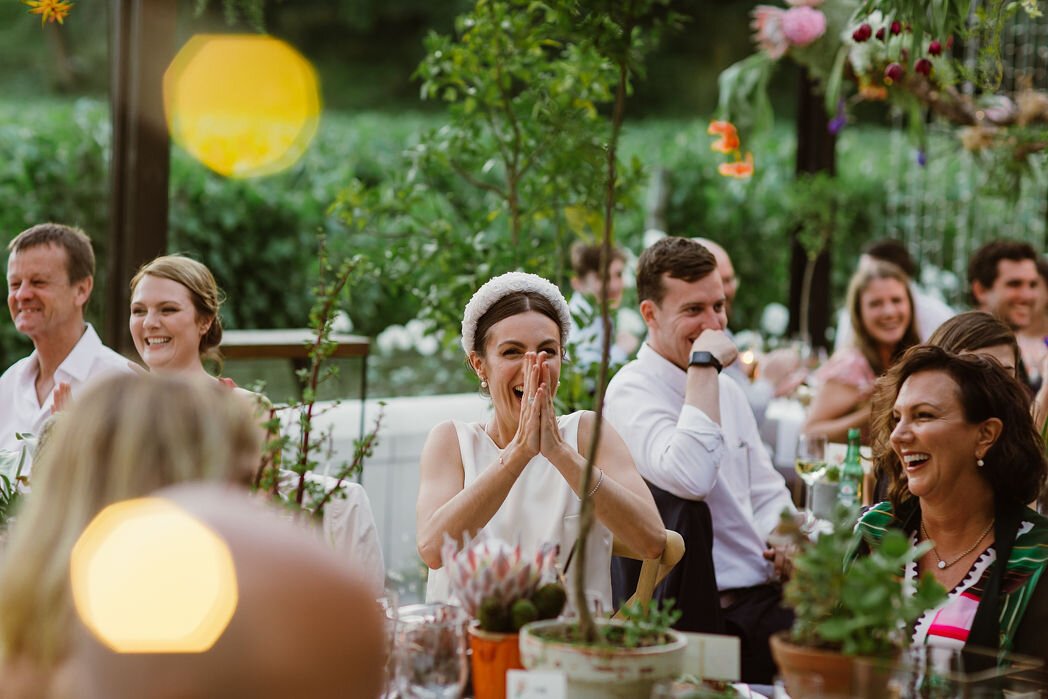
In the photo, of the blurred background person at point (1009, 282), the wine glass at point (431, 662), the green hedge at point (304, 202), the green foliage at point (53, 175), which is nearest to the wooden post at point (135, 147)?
the green hedge at point (304, 202)

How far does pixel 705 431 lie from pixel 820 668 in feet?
5.15

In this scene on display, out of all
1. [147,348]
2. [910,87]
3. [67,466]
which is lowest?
[67,466]

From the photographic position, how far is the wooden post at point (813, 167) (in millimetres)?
6641

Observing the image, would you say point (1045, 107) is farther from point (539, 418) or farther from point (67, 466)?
point (67, 466)

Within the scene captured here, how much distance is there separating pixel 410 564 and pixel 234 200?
9.75ft

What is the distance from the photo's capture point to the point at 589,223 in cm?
416

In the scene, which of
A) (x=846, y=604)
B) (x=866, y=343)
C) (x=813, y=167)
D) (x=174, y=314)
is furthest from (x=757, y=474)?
(x=813, y=167)

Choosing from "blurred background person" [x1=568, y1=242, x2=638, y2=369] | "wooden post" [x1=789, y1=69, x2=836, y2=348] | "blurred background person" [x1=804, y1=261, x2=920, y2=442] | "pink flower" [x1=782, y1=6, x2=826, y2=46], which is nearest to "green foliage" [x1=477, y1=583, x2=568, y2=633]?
"blurred background person" [x1=804, y1=261, x2=920, y2=442]

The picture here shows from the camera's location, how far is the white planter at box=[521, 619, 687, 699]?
153 centimetres

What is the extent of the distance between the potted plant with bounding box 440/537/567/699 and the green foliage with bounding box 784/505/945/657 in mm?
358

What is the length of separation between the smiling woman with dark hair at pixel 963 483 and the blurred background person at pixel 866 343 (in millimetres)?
1951

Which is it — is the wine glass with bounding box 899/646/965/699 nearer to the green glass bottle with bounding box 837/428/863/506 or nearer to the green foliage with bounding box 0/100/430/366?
the green glass bottle with bounding box 837/428/863/506

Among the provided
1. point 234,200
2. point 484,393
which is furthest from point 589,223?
point 234,200

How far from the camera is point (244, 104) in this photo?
1152cm
